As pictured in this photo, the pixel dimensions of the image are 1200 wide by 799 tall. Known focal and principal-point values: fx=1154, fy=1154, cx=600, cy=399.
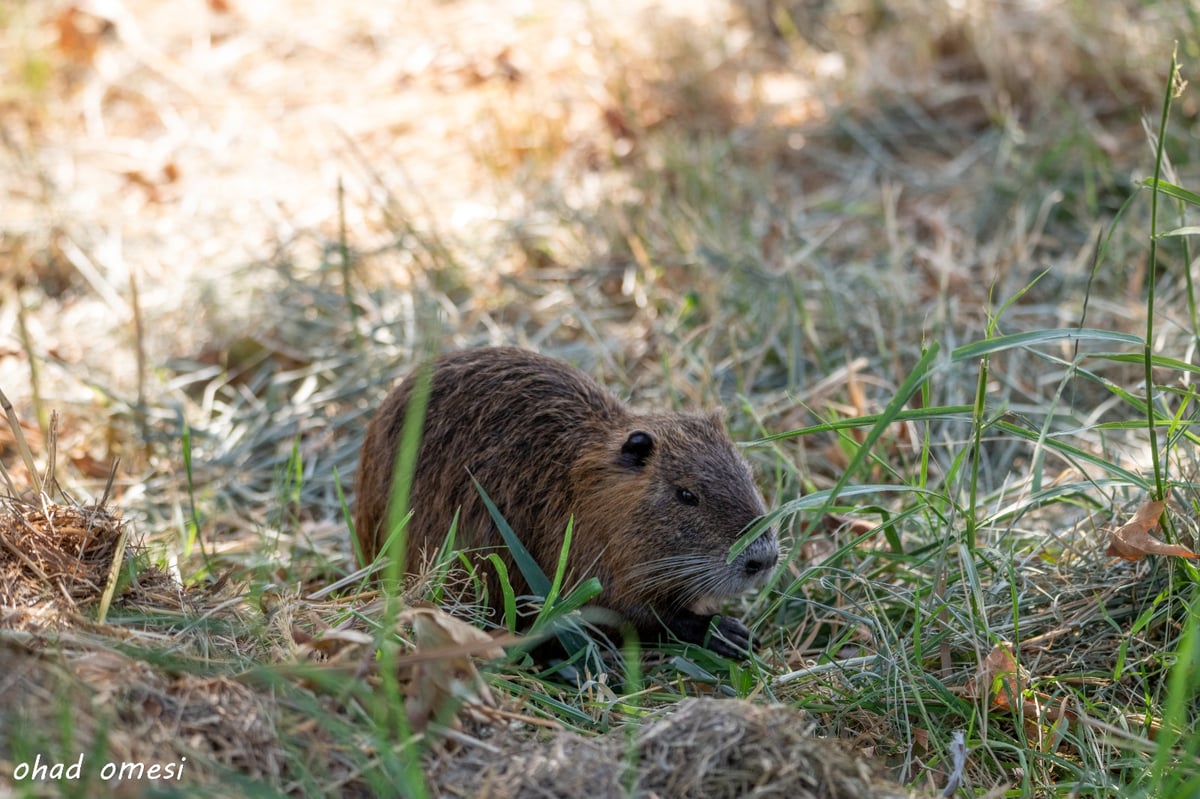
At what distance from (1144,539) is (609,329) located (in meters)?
2.37

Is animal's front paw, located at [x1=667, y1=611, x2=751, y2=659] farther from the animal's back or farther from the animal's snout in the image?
the animal's back

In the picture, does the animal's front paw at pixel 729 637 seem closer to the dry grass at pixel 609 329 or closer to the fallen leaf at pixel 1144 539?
the dry grass at pixel 609 329

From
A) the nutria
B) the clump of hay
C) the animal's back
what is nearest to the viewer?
the clump of hay

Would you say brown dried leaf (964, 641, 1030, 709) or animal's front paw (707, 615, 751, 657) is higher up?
brown dried leaf (964, 641, 1030, 709)

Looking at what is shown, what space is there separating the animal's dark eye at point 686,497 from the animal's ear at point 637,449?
0.13 m

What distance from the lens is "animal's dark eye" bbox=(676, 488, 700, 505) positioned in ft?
9.66

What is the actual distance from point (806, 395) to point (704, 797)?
2.14 m

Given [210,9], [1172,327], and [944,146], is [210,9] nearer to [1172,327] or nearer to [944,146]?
[944,146]

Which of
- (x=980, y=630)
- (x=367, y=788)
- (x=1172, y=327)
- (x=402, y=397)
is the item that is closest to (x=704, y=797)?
(x=367, y=788)

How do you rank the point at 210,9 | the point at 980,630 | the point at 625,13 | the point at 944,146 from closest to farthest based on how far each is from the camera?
the point at 980,630 → the point at 944,146 → the point at 625,13 → the point at 210,9

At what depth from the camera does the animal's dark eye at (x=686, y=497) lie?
2.94 meters

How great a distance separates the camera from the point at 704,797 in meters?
1.91

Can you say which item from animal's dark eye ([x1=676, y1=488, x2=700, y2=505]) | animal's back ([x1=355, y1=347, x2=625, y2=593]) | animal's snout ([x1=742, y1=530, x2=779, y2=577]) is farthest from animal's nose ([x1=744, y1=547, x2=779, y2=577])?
animal's back ([x1=355, y1=347, x2=625, y2=593])

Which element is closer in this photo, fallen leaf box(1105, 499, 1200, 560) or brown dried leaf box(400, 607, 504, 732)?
brown dried leaf box(400, 607, 504, 732)
